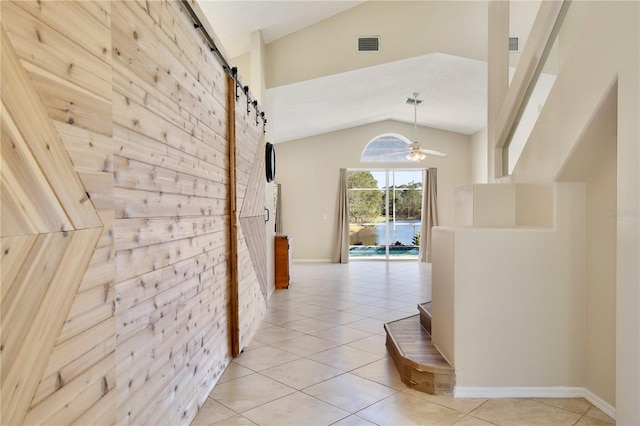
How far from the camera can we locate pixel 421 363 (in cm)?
297

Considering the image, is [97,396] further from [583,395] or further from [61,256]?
[583,395]

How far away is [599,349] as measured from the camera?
8.76 feet

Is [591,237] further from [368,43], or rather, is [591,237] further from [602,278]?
[368,43]

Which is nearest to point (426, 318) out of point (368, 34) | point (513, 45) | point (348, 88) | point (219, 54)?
point (513, 45)

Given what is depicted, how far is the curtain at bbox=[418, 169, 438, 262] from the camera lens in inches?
416

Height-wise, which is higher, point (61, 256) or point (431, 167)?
point (431, 167)

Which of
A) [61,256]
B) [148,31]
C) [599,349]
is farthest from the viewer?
A: [599,349]

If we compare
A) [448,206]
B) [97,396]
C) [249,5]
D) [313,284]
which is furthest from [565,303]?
[448,206]

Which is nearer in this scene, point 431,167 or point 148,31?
point 148,31

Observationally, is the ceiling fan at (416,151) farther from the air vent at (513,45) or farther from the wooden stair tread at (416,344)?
the wooden stair tread at (416,344)

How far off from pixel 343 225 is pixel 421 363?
7.60m

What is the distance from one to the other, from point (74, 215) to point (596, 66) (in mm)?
2569

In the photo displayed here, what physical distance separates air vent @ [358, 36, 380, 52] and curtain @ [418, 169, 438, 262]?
484 cm

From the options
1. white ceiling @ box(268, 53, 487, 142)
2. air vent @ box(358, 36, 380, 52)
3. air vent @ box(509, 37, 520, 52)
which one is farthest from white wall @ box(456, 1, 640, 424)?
white ceiling @ box(268, 53, 487, 142)
